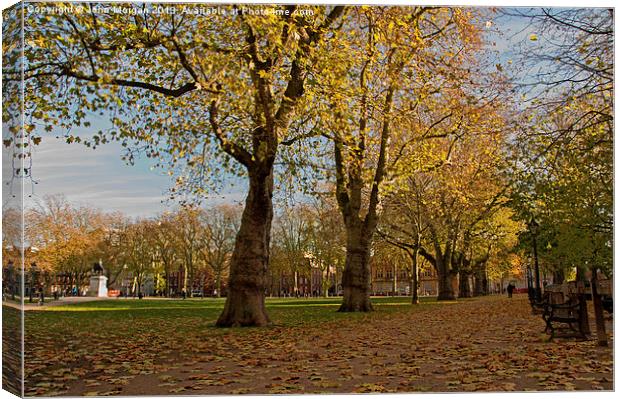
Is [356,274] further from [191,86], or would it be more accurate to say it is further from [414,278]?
[191,86]

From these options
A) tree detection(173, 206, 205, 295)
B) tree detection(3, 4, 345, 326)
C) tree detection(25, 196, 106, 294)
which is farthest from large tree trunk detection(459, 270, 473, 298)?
tree detection(25, 196, 106, 294)

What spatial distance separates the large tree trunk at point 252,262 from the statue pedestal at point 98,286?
245 cm

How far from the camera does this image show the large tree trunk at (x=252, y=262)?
41.8 ft

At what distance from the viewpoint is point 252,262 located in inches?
512

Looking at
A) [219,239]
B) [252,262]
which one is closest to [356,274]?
[252,262]

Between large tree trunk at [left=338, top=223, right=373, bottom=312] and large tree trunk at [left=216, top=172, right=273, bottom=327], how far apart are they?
132 inches

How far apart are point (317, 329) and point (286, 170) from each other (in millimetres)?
3449

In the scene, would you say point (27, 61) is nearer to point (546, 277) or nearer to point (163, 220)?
point (163, 220)

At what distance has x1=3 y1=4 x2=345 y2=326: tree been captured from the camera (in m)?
8.70

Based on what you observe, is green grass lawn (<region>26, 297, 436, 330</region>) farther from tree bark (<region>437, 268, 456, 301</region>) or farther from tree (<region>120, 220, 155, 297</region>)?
tree bark (<region>437, 268, 456, 301</region>)

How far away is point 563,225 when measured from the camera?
14.9m

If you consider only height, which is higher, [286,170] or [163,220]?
[286,170]

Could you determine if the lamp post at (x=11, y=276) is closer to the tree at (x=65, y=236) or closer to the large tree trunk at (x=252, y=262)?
the tree at (x=65, y=236)

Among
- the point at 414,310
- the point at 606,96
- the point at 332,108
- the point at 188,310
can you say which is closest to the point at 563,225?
the point at 414,310
